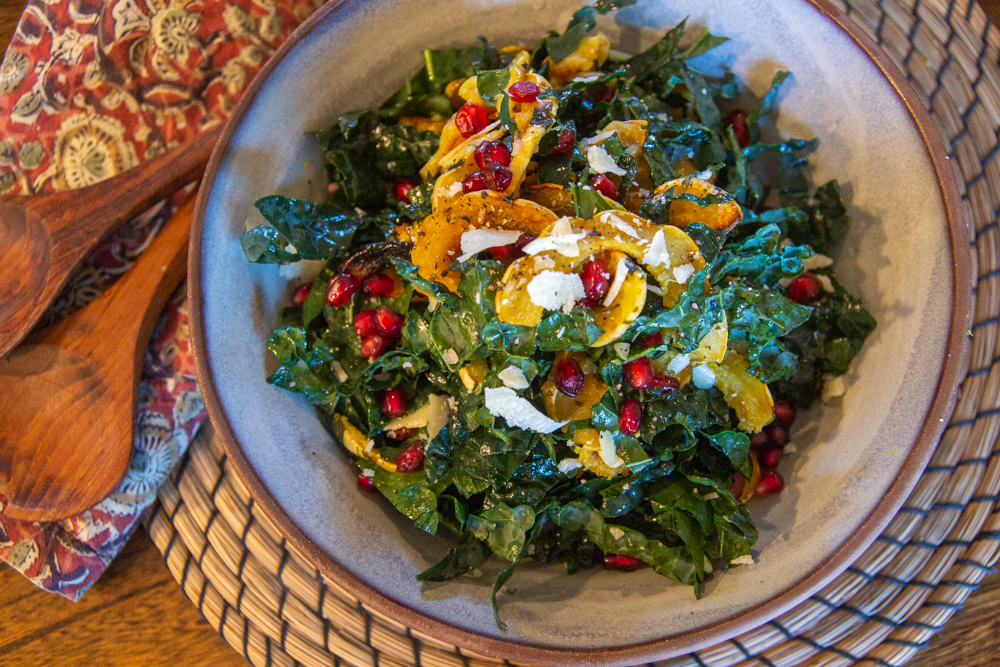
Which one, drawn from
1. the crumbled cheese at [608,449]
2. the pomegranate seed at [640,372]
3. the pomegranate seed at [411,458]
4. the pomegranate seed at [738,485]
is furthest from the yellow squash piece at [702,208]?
the pomegranate seed at [411,458]

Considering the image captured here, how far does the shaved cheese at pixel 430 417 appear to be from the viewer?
226 centimetres

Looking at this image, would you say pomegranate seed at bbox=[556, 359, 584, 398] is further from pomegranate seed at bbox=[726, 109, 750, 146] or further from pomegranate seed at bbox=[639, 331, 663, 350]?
pomegranate seed at bbox=[726, 109, 750, 146]

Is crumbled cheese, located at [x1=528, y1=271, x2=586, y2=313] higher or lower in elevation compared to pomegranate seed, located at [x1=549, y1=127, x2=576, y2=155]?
lower

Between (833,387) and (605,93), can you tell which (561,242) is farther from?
(833,387)

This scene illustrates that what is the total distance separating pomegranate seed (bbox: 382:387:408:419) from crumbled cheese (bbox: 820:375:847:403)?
1.56m

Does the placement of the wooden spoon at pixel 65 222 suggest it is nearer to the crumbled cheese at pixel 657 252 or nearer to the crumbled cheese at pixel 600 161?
the crumbled cheese at pixel 600 161

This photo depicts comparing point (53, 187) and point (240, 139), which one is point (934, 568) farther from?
point (53, 187)

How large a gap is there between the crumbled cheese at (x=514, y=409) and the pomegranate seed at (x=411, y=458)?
41 centimetres

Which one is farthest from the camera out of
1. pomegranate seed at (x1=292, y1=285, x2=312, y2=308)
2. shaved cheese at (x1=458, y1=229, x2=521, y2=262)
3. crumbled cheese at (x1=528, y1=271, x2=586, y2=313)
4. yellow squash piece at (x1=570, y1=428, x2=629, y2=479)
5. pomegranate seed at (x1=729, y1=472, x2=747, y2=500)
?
pomegranate seed at (x1=292, y1=285, x2=312, y2=308)

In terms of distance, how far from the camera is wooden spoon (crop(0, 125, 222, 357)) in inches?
101

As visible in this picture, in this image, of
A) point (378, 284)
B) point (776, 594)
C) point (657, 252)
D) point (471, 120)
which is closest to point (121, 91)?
point (378, 284)

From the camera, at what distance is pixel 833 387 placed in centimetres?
237

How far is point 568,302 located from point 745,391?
814 millimetres

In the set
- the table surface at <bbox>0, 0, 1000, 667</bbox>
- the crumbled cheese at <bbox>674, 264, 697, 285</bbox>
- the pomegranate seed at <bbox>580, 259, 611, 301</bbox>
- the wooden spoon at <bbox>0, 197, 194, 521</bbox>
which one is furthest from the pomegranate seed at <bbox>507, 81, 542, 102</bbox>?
the table surface at <bbox>0, 0, 1000, 667</bbox>
